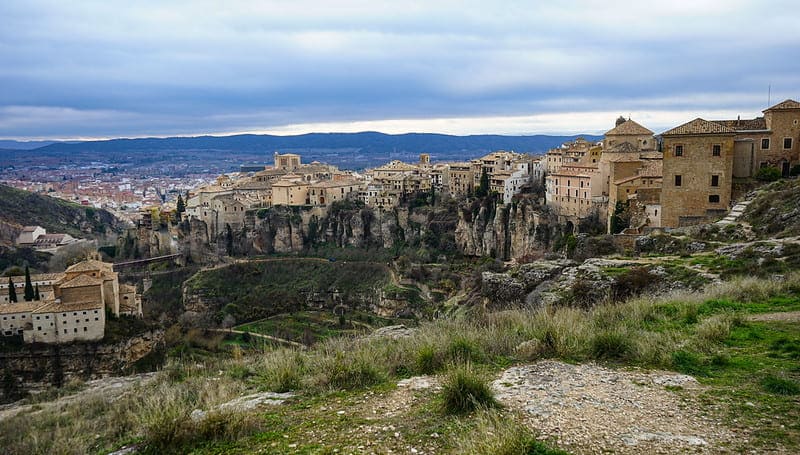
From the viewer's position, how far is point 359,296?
4603cm

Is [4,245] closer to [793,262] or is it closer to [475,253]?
[475,253]

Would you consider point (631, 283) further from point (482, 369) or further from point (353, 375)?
point (353, 375)

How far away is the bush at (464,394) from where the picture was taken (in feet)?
16.8

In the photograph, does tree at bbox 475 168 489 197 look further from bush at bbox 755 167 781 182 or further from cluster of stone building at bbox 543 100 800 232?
bush at bbox 755 167 781 182

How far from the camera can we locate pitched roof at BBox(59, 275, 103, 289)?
29.1 m

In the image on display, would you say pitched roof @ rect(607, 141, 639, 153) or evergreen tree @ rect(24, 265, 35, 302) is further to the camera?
pitched roof @ rect(607, 141, 639, 153)

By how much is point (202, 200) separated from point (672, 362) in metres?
61.1

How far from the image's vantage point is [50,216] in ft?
283

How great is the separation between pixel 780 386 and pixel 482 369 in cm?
277

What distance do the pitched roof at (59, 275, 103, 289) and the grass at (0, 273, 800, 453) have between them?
22005 mm

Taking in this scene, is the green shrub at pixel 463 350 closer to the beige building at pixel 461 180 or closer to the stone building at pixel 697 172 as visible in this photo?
the stone building at pixel 697 172

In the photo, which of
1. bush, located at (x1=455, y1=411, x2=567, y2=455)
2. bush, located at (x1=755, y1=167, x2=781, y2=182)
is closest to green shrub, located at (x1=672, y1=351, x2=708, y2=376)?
bush, located at (x1=455, y1=411, x2=567, y2=455)

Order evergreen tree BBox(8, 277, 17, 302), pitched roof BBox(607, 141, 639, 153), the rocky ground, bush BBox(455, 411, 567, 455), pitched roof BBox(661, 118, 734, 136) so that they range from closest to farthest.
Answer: bush BBox(455, 411, 567, 455) < the rocky ground < pitched roof BBox(661, 118, 734, 136) < evergreen tree BBox(8, 277, 17, 302) < pitched roof BBox(607, 141, 639, 153)

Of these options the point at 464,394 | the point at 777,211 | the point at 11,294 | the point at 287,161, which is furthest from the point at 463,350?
the point at 287,161
